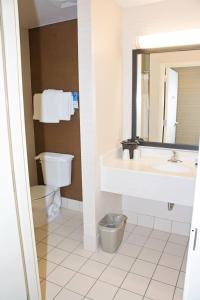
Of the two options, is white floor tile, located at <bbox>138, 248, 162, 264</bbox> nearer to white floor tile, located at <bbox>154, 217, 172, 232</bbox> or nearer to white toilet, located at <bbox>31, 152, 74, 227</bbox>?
white floor tile, located at <bbox>154, 217, 172, 232</bbox>

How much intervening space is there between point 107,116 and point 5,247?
63.8 inches

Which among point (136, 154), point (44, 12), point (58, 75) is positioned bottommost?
point (136, 154)

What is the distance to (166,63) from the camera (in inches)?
95.8

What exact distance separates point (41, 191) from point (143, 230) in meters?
1.28

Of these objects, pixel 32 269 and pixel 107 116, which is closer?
pixel 32 269

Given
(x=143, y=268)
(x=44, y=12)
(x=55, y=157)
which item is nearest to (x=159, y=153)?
(x=143, y=268)

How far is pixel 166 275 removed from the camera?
81.6 inches

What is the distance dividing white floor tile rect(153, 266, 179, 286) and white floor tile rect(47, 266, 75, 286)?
72 cm

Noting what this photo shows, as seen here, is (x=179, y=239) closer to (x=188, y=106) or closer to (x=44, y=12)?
(x=188, y=106)

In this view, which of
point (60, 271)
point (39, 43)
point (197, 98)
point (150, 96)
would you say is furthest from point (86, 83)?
point (60, 271)

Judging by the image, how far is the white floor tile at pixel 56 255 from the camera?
2.28m

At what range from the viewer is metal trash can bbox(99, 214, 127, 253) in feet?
7.48

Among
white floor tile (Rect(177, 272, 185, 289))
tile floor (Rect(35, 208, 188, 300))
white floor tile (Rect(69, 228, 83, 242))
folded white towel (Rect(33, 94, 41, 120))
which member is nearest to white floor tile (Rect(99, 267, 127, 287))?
Answer: tile floor (Rect(35, 208, 188, 300))

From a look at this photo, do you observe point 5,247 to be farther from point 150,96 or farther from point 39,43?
point 39,43
